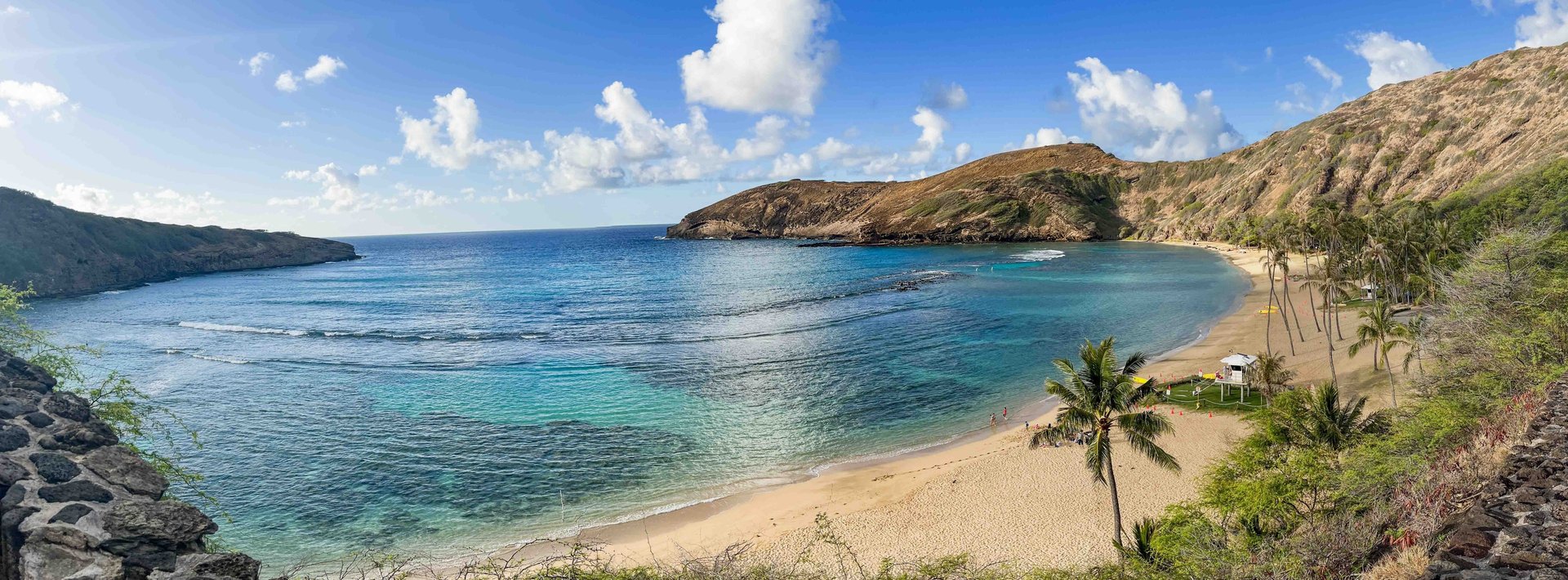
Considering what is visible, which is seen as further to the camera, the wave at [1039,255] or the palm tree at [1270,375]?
the wave at [1039,255]

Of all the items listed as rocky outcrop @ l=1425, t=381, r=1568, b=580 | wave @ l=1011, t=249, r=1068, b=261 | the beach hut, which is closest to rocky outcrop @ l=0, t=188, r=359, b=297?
the beach hut

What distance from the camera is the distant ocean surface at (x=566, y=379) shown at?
1310 inches

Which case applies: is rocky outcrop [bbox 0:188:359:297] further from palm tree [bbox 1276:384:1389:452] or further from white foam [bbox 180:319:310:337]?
palm tree [bbox 1276:384:1389:452]

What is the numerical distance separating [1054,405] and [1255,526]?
1013 inches

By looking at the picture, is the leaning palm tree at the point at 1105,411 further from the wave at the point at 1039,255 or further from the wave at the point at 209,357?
the wave at the point at 1039,255

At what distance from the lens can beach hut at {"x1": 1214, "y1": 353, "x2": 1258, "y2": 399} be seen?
41781 millimetres

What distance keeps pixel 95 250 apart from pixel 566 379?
14465 centimetres

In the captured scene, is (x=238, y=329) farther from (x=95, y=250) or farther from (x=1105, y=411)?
(x=1105, y=411)

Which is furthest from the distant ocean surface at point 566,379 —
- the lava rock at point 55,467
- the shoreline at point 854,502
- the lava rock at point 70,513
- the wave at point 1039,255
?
the wave at point 1039,255

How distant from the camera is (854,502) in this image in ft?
103

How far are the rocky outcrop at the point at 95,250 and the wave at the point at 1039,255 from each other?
178481 mm

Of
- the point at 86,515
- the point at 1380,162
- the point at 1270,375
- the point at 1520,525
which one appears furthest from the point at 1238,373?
the point at 1380,162

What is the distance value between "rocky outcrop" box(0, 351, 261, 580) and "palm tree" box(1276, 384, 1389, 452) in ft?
105

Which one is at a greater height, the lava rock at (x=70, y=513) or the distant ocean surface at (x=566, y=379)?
the lava rock at (x=70, y=513)
